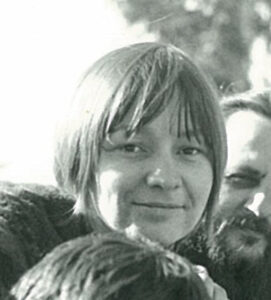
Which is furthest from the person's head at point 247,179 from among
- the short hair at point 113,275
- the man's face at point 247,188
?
the short hair at point 113,275

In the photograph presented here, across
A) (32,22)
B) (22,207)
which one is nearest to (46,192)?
(22,207)

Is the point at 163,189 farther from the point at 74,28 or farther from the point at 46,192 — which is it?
the point at 74,28

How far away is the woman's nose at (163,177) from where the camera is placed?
50 centimetres

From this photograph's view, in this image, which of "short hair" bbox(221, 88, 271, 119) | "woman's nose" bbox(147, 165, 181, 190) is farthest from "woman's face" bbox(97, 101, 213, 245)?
"short hair" bbox(221, 88, 271, 119)

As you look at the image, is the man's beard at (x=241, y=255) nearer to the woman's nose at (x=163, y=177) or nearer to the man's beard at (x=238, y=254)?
the man's beard at (x=238, y=254)

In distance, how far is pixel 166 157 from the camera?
50cm

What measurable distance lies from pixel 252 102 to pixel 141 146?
0.26 m

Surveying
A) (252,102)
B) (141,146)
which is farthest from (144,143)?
(252,102)

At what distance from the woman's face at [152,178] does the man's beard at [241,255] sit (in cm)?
10

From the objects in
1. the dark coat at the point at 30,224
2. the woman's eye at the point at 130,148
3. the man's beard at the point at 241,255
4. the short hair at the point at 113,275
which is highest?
the woman's eye at the point at 130,148

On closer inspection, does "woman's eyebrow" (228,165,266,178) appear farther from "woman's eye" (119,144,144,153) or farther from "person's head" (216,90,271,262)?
"woman's eye" (119,144,144,153)

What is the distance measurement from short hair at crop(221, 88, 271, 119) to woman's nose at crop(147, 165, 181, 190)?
0.23 metres

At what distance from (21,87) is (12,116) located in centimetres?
2

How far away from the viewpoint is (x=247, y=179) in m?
0.70
